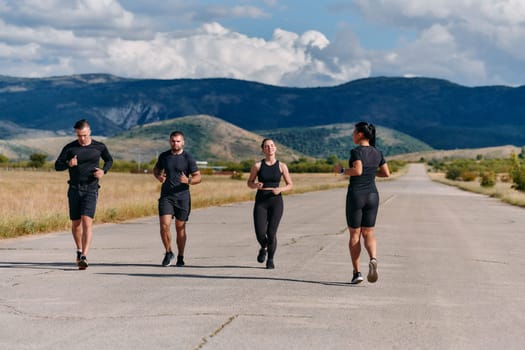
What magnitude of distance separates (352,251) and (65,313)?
385 centimetres

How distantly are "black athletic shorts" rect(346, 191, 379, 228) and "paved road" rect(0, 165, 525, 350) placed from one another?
794mm

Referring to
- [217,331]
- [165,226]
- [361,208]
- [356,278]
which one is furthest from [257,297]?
[165,226]

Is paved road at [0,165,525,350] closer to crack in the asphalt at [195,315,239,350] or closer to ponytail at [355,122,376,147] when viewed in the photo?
crack in the asphalt at [195,315,239,350]

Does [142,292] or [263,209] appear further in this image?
[263,209]

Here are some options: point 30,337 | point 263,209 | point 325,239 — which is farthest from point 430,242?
point 30,337

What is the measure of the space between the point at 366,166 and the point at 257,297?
219 centimetres

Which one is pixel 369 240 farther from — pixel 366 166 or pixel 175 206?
pixel 175 206

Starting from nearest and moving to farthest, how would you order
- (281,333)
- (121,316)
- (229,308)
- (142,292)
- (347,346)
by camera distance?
1. (347,346)
2. (281,333)
3. (121,316)
4. (229,308)
5. (142,292)

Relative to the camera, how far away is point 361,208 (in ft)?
35.1

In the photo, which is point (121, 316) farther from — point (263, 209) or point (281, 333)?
point (263, 209)

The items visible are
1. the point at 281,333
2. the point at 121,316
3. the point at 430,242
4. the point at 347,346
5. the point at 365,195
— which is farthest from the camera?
the point at 430,242

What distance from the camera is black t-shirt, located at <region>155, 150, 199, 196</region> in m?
12.6

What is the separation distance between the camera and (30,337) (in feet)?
23.8

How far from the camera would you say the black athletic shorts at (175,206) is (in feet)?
41.4
